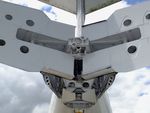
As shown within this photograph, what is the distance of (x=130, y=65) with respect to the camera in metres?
4.22

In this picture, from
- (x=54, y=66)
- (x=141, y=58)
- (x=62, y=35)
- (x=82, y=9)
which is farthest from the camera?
(x=82, y=9)

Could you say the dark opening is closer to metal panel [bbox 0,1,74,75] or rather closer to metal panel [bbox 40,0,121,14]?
metal panel [bbox 0,1,74,75]

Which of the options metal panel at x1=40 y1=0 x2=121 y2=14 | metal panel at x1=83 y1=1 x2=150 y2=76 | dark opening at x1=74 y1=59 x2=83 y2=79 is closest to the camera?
metal panel at x1=83 y1=1 x2=150 y2=76

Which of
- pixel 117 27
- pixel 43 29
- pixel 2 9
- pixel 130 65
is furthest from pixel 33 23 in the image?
pixel 130 65

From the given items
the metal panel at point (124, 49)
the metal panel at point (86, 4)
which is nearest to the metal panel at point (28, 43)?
the metal panel at point (124, 49)

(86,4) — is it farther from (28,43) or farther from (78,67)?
(28,43)

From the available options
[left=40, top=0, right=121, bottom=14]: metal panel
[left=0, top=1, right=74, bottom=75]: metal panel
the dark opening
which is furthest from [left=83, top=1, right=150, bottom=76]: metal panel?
[left=40, top=0, right=121, bottom=14]: metal panel

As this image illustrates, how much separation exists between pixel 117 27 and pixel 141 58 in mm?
708

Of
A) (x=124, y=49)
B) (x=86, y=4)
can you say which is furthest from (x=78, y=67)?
(x=86, y=4)

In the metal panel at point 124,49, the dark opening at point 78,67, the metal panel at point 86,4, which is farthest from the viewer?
the metal panel at point 86,4

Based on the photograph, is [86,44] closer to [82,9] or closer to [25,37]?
[25,37]

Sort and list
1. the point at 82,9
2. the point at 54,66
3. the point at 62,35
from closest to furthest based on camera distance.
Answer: the point at 54,66
the point at 62,35
the point at 82,9

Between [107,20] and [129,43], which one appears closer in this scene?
Result: [129,43]

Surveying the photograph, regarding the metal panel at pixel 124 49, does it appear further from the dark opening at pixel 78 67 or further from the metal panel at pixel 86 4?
the metal panel at pixel 86 4
